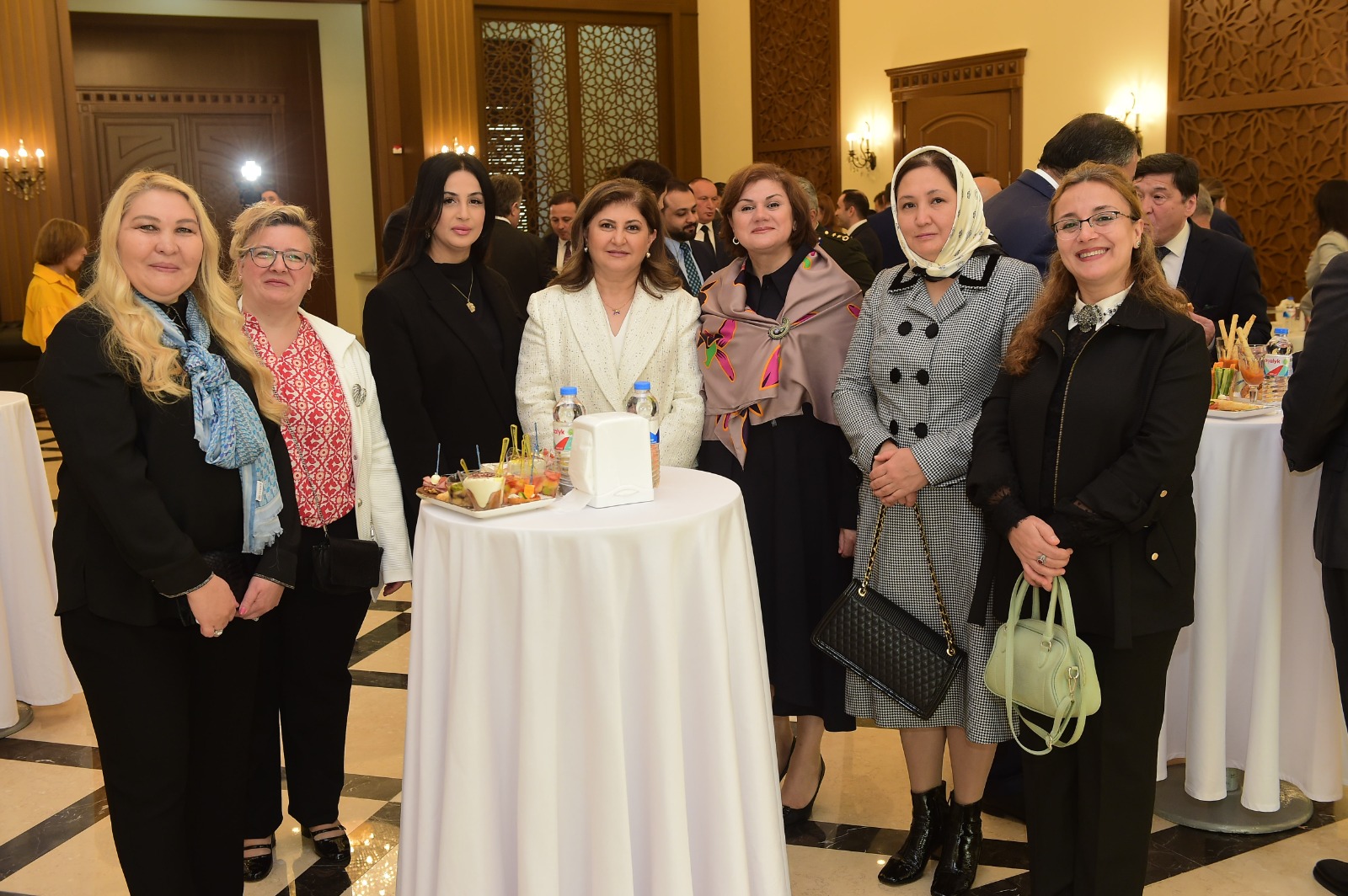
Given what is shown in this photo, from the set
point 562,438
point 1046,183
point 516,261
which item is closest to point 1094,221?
point 1046,183

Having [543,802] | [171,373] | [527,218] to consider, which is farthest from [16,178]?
[543,802]

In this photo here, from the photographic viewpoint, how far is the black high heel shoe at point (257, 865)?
3.04 meters

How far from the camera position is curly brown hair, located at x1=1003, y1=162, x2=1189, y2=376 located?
8.10 ft

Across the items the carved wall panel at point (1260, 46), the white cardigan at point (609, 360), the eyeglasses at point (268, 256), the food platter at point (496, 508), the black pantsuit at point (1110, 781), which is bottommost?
the black pantsuit at point (1110, 781)

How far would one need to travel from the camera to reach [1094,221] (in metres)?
2.46

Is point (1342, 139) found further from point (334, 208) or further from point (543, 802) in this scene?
point (334, 208)

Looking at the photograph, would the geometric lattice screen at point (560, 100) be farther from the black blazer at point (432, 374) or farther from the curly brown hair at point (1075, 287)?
the curly brown hair at point (1075, 287)

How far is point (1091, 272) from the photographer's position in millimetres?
2457

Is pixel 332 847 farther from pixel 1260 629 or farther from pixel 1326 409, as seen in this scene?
pixel 1326 409

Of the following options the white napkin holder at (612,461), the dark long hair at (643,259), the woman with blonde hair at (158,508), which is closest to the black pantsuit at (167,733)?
the woman with blonde hair at (158,508)

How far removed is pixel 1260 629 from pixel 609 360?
1.95 metres

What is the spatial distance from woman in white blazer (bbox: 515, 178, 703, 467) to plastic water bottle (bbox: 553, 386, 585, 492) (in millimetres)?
386

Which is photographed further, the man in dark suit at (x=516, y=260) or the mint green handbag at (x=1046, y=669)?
the man in dark suit at (x=516, y=260)

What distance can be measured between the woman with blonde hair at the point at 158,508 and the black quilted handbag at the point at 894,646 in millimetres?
1339
